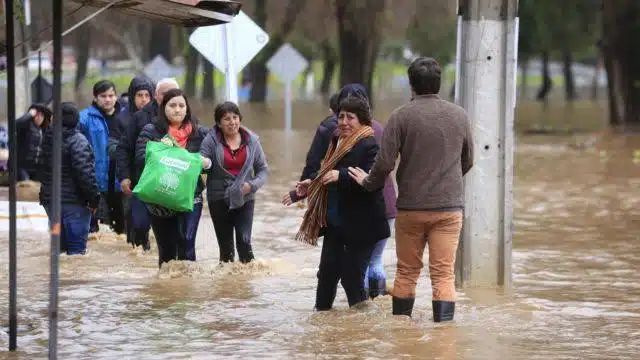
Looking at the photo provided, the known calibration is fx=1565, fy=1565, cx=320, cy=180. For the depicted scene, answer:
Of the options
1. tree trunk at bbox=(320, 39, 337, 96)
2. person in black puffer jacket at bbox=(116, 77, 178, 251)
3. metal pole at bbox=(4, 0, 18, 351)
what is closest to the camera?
metal pole at bbox=(4, 0, 18, 351)

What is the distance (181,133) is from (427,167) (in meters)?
2.98

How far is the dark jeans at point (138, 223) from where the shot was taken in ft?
44.5

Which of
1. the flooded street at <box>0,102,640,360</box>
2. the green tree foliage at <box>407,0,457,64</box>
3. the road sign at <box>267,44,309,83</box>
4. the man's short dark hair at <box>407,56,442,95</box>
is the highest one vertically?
the green tree foliage at <box>407,0,457,64</box>

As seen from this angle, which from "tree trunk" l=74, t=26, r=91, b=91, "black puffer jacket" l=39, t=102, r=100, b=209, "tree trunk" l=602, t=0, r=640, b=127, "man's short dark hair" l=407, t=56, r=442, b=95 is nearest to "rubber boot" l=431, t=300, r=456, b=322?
"man's short dark hair" l=407, t=56, r=442, b=95

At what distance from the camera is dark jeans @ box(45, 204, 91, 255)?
514 inches

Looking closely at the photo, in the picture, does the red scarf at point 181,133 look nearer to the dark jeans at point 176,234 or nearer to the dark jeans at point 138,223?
the dark jeans at point 176,234

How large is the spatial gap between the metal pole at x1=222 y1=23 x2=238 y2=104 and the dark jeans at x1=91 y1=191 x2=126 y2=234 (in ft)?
5.47

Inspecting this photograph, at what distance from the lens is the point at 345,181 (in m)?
10.1

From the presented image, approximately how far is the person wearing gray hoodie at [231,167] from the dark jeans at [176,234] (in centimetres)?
20

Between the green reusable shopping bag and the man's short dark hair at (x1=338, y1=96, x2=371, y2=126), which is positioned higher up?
the man's short dark hair at (x1=338, y1=96, x2=371, y2=126)

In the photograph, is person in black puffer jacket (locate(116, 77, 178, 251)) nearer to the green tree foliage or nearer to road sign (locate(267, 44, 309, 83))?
road sign (locate(267, 44, 309, 83))

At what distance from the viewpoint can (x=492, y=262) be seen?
12.2m

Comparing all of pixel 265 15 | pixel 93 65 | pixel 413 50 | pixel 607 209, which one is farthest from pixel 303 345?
pixel 93 65

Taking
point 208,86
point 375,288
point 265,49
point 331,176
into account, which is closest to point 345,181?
point 331,176
